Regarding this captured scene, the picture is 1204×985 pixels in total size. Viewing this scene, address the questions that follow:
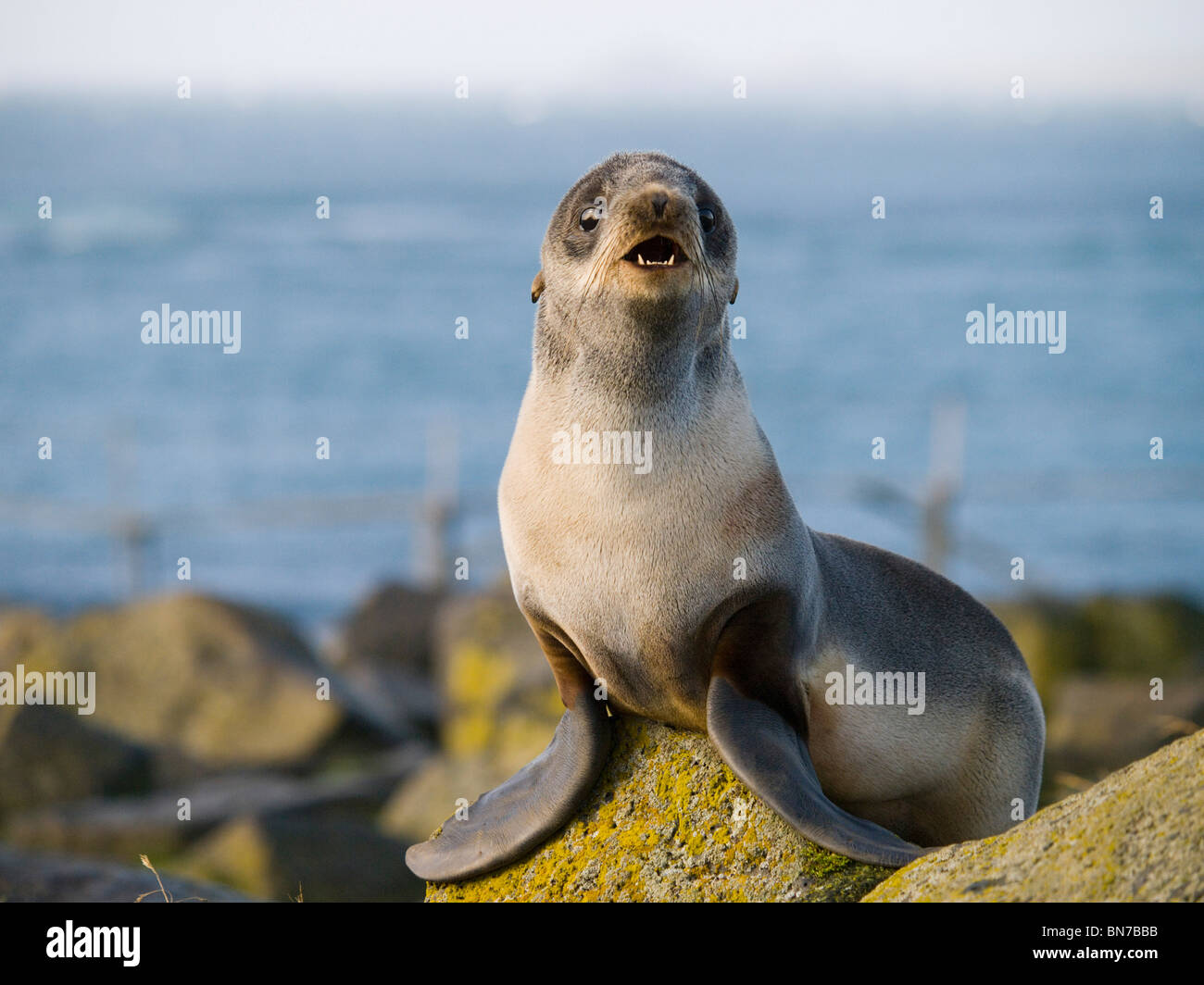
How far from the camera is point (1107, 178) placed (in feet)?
303

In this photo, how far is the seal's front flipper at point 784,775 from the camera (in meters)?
4.65

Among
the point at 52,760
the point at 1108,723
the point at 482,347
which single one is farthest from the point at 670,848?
the point at 482,347

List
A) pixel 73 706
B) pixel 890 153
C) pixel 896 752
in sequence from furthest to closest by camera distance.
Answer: pixel 890 153 → pixel 73 706 → pixel 896 752

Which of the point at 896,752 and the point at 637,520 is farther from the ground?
the point at 637,520

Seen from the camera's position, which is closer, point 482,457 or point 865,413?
point 482,457

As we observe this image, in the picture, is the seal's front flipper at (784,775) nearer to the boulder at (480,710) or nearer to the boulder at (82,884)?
the boulder at (82,884)

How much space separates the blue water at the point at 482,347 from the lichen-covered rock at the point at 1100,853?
5.55 metres

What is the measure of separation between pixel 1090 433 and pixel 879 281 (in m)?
23.4

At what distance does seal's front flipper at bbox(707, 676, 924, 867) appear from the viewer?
4652 mm

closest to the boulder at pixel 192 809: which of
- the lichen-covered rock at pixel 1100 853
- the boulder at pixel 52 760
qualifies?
the boulder at pixel 52 760

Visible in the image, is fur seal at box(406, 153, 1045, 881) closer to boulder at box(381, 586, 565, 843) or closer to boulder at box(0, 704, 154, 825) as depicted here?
boulder at box(381, 586, 565, 843)

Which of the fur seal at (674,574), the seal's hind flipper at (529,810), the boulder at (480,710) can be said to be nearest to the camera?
the fur seal at (674,574)

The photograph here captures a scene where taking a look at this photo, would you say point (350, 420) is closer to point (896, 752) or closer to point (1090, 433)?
point (1090, 433)

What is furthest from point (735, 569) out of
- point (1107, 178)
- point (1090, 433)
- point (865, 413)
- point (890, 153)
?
point (890, 153)
